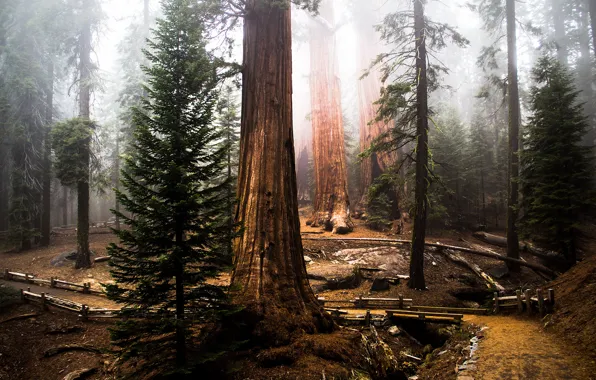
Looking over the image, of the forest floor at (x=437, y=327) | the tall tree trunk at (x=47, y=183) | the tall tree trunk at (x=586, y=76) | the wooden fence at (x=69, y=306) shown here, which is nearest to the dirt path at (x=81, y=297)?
the forest floor at (x=437, y=327)

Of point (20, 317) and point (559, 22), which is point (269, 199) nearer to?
point (20, 317)

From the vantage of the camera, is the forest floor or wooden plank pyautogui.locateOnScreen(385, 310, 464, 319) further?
wooden plank pyautogui.locateOnScreen(385, 310, 464, 319)

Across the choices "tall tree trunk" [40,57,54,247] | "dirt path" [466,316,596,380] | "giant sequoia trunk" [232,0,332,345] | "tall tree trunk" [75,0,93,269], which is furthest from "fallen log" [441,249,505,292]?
"tall tree trunk" [40,57,54,247]

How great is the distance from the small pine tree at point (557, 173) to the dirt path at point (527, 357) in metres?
5.45

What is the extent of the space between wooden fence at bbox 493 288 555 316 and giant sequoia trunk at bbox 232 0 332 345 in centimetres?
628

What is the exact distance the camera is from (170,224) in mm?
4430

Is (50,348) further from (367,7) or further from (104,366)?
(367,7)

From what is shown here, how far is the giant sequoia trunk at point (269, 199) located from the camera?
484 cm

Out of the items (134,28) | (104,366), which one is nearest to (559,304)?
(104,366)

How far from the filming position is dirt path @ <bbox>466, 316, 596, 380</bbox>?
484cm

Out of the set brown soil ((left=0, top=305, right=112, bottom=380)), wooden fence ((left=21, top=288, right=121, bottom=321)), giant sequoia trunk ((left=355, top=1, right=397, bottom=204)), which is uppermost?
giant sequoia trunk ((left=355, top=1, right=397, bottom=204))

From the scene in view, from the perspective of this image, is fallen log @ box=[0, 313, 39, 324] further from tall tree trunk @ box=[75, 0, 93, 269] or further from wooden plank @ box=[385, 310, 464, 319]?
wooden plank @ box=[385, 310, 464, 319]

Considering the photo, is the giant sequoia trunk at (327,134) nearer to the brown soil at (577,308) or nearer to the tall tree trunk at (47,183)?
the brown soil at (577,308)

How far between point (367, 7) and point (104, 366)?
2559 centimetres
